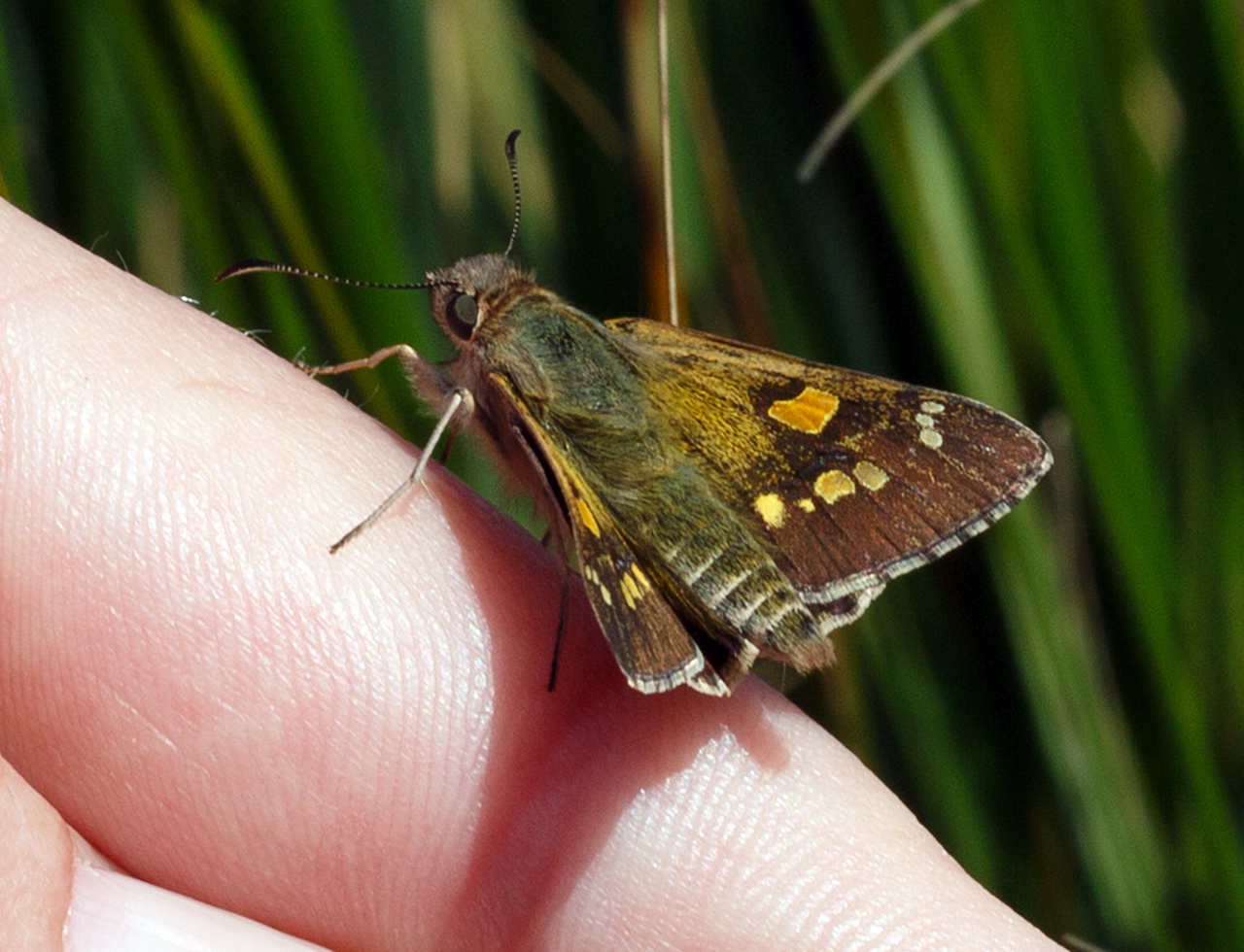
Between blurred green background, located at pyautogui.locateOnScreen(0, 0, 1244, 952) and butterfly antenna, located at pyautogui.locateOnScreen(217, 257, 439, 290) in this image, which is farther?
blurred green background, located at pyautogui.locateOnScreen(0, 0, 1244, 952)

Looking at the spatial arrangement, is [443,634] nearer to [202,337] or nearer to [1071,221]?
[202,337]

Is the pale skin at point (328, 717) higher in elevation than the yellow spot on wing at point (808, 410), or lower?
lower

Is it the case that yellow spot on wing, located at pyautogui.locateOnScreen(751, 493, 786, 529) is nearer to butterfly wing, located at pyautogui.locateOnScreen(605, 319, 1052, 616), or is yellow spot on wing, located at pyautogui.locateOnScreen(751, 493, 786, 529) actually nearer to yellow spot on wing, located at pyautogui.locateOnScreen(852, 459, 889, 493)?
butterfly wing, located at pyautogui.locateOnScreen(605, 319, 1052, 616)

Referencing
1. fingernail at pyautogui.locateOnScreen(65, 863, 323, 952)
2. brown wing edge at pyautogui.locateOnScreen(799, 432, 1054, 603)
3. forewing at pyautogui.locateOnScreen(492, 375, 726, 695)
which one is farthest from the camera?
brown wing edge at pyautogui.locateOnScreen(799, 432, 1054, 603)

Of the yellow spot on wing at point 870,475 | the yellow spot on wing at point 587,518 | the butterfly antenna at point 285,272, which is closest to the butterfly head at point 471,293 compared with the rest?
the butterfly antenna at point 285,272

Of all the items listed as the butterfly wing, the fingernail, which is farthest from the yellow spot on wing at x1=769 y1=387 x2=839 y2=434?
the fingernail

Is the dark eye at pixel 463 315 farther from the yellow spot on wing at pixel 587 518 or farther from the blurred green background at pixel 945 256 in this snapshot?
the yellow spot on wing at pixel 587 518
